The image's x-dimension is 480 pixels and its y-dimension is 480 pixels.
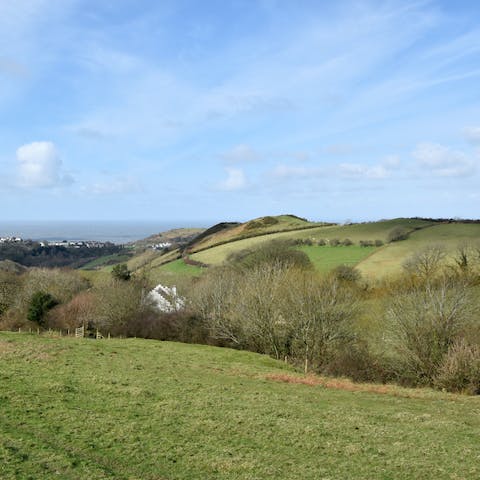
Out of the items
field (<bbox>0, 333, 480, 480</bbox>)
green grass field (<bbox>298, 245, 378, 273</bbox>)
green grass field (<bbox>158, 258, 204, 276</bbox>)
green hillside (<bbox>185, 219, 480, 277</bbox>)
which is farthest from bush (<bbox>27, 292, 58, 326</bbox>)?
green grass field (<bbox>298, 245, 378, 273</bbox>)

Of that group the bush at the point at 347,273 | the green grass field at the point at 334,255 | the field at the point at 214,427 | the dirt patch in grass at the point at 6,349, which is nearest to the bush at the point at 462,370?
the field at the point at 214,427

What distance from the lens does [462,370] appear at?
34062 millimetres

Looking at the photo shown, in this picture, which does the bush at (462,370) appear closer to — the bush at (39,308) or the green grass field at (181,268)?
the bush at (39,308)

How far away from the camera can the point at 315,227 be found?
134 meters

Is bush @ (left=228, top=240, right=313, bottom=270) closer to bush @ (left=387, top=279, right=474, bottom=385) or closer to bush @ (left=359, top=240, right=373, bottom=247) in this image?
bush @ (left=359, top=240, right=373, bottom=247)

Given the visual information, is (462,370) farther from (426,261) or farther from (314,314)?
(426,261)

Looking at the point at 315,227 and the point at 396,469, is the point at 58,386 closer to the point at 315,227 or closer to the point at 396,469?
the point at 396,469

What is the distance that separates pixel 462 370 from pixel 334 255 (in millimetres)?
60205

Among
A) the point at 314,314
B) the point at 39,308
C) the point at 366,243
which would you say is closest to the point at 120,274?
the point at 39,308

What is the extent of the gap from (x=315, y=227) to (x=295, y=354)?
87.1 meters

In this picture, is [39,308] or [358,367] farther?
[39,308]

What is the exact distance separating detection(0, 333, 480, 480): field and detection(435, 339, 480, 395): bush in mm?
4650

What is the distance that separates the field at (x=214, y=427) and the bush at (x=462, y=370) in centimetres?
465

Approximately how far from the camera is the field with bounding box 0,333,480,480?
14.2m
